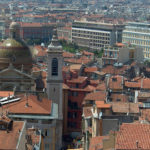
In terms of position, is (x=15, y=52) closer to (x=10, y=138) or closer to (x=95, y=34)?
(x=10, y=138)

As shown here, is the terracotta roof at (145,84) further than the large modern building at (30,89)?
Yes

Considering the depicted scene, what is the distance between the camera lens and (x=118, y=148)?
2786 cm

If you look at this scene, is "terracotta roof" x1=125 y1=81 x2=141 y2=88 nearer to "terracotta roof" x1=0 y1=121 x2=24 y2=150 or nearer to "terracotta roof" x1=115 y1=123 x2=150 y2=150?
"terracotta roof" x1=115 y1=123 x2=150 y2=150

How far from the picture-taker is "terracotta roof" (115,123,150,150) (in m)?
28.0

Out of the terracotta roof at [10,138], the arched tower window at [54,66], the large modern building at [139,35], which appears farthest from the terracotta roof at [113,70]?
the terracotta roof at [10,138]

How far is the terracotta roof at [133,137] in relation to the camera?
27977 millimetres

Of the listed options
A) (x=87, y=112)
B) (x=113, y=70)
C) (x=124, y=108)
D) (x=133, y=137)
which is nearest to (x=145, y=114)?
(x=124, y=108)

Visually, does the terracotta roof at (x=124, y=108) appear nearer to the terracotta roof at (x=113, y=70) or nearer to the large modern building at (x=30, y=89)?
the large modern building at (x=30, y=89)

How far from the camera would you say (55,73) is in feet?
188

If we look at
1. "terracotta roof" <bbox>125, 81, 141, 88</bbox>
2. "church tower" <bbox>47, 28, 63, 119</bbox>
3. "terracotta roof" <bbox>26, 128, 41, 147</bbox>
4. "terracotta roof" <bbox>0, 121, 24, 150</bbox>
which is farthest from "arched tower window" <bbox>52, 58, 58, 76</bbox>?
"terracotta roof" <bbox>0, 121, 24, 150</bbox>

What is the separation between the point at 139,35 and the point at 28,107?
91066 mm

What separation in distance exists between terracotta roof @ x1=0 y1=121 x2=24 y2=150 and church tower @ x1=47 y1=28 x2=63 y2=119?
26.0 meters

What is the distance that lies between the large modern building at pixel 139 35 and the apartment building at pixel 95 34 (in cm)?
1869

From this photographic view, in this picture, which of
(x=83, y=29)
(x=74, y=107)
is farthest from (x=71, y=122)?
(x=83, y=29)
